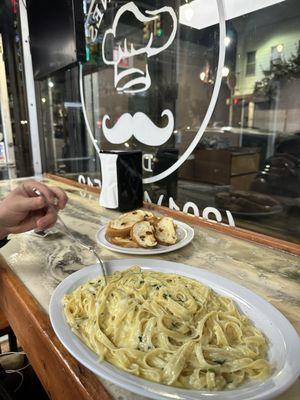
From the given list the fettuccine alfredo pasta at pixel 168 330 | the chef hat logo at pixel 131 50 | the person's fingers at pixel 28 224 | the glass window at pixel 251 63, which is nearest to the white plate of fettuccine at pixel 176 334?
the fettuccine alfredo pasta at pixel 168 330

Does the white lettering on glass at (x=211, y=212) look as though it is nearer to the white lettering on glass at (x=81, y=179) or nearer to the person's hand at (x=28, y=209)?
the person's hand at (x=28, y=209)

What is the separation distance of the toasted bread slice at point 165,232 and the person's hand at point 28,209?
36cm

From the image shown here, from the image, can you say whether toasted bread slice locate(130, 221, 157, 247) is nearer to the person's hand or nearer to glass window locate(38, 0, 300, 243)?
the person's hand

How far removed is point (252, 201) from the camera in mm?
1192

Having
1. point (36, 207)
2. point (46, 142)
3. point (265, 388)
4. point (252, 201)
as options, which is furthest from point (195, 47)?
point (46, 142)

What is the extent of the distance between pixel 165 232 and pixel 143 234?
0.28ft

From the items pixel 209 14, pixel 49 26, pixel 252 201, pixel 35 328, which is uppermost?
pixel 49 26

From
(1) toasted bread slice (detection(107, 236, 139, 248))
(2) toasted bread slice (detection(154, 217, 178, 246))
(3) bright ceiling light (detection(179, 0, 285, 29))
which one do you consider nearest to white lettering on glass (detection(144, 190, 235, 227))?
(2) toasted bread slice (detection(154, 217, 178, 246))

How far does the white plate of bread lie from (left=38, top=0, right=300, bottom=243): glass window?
0.99 ft

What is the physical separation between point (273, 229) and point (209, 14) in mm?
927

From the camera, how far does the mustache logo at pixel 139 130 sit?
1520 millimetres

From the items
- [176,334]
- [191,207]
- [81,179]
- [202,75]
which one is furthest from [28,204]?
[81,179]

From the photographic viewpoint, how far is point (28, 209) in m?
0.91

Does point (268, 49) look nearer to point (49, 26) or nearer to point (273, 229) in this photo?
point (273, 229)
